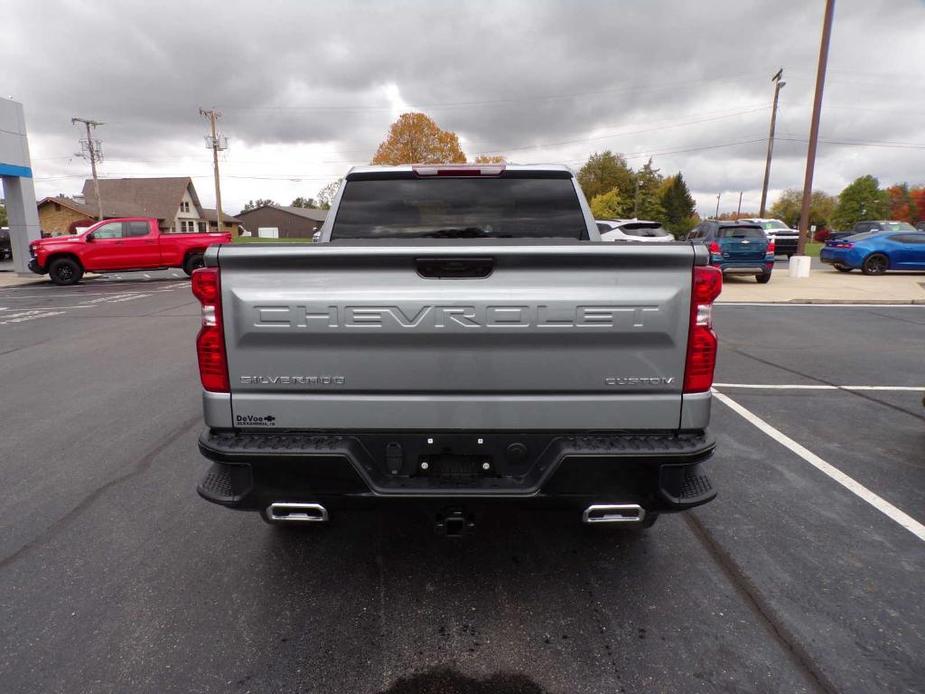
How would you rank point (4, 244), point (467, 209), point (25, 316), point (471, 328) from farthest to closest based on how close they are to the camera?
1. point (4, 244)
2. point (25, 316)
3. point (467, 209)
4. point (471, 328)

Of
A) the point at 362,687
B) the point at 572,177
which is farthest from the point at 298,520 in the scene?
the point at 572,177

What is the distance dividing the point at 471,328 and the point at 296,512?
110 cm

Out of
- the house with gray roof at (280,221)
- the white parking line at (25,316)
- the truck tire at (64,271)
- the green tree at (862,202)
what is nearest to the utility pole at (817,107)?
the white parking line at (25,316)

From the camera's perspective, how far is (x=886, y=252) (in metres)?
19.5

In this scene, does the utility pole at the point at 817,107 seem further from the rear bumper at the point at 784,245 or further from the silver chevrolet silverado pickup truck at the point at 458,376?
the silver chevrolet silverado pickup truck at the point at 458,376

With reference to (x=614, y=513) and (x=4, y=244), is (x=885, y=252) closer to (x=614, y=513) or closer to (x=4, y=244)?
(x=614, y=513)

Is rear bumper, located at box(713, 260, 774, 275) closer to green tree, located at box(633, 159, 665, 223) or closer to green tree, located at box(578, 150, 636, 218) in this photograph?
green tree, located at box(633, 159, 665, 223)

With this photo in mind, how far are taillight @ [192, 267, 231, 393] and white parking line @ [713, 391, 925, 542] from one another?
3898mm

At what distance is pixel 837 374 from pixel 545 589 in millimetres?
6153

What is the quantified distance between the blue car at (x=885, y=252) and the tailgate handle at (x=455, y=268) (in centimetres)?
2246

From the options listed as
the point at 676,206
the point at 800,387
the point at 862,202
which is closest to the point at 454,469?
the point at 800,387

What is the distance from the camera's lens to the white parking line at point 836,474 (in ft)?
11.3

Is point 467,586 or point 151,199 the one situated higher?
point 151,199

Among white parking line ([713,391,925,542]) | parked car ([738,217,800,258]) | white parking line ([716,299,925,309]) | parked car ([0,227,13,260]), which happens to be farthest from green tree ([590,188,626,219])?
white parking line ([713,391,925,542])
